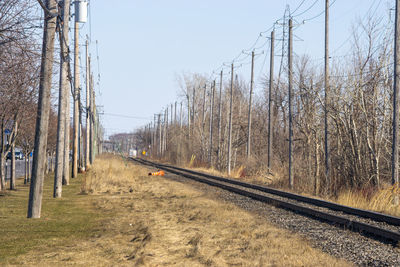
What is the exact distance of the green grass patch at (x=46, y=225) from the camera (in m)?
9.07

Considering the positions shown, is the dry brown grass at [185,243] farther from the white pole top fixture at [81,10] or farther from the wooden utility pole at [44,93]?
the white pole top fixture at [81,10]

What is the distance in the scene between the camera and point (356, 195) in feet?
60.4

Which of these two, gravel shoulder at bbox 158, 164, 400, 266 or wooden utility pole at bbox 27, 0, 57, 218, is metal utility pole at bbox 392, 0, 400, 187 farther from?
wooden utility pole at bbox 27, 0, 57, 218

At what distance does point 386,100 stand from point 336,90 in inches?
95.6

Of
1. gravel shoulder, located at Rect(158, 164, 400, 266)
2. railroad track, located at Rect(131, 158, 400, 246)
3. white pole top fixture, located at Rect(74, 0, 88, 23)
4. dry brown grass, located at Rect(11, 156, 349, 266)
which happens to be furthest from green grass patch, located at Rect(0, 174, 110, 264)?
white pole top fixture, located at Rect(74, 0, 88, 23)

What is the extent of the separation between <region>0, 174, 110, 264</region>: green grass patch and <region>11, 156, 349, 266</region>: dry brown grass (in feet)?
1.17

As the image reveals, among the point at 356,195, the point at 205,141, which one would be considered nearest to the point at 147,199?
the point at 356,195

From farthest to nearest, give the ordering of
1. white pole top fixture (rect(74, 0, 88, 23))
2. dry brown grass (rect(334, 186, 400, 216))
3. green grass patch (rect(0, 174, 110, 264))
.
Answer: white pole top fixture (rect(74, 0, 88, 23)), dry brown grass (rect(334, 186, 400, 216)), green grass patch (rect(0, 174, 110, 264))

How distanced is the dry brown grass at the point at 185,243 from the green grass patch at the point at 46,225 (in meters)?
0.36

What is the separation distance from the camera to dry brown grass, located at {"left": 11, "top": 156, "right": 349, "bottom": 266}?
25.3 ft

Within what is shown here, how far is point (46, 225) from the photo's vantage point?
11.4m

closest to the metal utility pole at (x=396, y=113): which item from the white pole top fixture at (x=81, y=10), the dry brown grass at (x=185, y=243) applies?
the dry brown grass at (x=185, y=243)

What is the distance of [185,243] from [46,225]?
3.95 meters

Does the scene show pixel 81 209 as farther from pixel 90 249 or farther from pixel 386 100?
pixel 386 100
